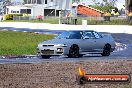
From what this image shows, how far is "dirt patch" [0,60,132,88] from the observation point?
12.5 meters

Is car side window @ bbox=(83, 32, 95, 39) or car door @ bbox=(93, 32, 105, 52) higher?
car side window @ bbox=(83, 32, 95, 39)

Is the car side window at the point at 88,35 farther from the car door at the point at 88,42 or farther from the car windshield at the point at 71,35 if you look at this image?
the car windshield at the point at 71,35

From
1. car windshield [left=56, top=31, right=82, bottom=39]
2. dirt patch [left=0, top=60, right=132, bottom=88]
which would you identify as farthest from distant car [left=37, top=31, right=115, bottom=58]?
dirt patch [left=0, top=60, right=132, bottom=88]

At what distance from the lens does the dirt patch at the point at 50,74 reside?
41.2 feet

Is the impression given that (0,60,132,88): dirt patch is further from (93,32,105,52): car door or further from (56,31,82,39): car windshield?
(93,32,105,52): car door

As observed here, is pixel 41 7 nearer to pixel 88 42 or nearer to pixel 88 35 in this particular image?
pixel 88 35

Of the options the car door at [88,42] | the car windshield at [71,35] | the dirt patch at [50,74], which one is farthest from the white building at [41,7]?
the dirt patch at [50,74]

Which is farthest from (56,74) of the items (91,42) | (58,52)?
(91,42)

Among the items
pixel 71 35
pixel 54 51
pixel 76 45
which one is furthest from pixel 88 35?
pixel 54 51

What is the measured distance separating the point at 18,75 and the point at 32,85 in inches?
98.5

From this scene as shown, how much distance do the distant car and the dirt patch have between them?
16.0 ft

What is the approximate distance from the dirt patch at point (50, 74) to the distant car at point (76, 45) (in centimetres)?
488

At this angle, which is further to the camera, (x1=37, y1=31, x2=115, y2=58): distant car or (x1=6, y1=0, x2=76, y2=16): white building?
(x1=6, y1=0, x2=76, y2=16): white building

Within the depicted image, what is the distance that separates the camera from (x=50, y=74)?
15.3m
